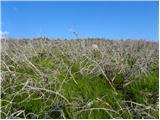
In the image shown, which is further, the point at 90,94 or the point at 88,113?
the point at 90,94

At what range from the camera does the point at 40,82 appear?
123 inches

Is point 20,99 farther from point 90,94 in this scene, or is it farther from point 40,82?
point 90,94

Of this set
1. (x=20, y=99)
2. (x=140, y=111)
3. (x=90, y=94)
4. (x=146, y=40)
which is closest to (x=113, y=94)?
(x=90, y=94)

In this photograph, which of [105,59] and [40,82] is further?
[105,59]

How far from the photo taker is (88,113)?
2641mm

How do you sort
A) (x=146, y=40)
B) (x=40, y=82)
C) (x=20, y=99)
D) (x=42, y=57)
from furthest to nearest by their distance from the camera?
(x=146, y=40), (x=42, y=57), (x=40, y=82), (x=20, y=99)

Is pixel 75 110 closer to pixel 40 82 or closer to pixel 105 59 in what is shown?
pixel 40 82

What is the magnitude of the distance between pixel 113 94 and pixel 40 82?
0.52 meters

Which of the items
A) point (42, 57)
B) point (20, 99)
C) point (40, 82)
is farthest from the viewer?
point (42, 57)

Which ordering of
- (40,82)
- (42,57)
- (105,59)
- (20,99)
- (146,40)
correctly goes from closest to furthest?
(20,99) < (40,82) < (105,59) < (42,57) < (146,40)

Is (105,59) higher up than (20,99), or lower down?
higher up

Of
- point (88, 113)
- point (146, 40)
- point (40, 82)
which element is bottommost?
point (88, 113)

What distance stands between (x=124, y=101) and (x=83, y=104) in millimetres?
258

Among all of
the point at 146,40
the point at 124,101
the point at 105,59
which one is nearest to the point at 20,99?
the point at 124,101
